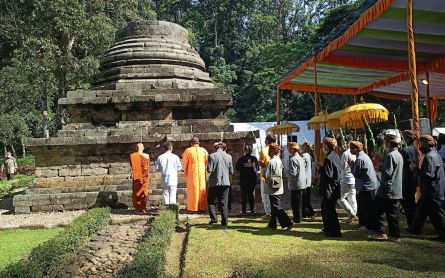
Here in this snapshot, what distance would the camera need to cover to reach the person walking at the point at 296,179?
749cm

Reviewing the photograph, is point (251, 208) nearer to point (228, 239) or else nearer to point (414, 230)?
point (228, 239)

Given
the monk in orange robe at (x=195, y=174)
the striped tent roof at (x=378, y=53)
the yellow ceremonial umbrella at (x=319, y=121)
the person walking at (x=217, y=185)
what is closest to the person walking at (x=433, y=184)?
the striped tent roof at (x=378, y=53)

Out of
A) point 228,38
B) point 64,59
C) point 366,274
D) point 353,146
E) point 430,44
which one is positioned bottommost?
point 366,274

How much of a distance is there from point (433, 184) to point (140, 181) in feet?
19.1

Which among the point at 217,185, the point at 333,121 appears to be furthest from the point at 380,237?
the point at 333,121

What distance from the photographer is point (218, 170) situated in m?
7.64

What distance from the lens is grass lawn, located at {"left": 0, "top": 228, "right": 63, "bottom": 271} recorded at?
6061 mm

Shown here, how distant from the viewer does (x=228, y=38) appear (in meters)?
50.4

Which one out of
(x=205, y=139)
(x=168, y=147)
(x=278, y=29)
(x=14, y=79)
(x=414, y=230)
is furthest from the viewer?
(x=278, y=29)

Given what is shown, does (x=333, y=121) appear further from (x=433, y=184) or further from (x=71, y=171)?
(x=71, y=171)

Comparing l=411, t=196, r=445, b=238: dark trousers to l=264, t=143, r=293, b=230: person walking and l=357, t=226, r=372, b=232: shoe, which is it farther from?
l=264, t=143, r=293, b=230: person walking

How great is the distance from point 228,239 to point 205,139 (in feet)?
15.3

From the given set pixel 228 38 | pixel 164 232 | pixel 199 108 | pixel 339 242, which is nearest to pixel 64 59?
pixel 199 108

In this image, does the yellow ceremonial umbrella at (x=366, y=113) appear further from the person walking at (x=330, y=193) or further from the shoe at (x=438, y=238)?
the shoe at (x=438, y=238)
